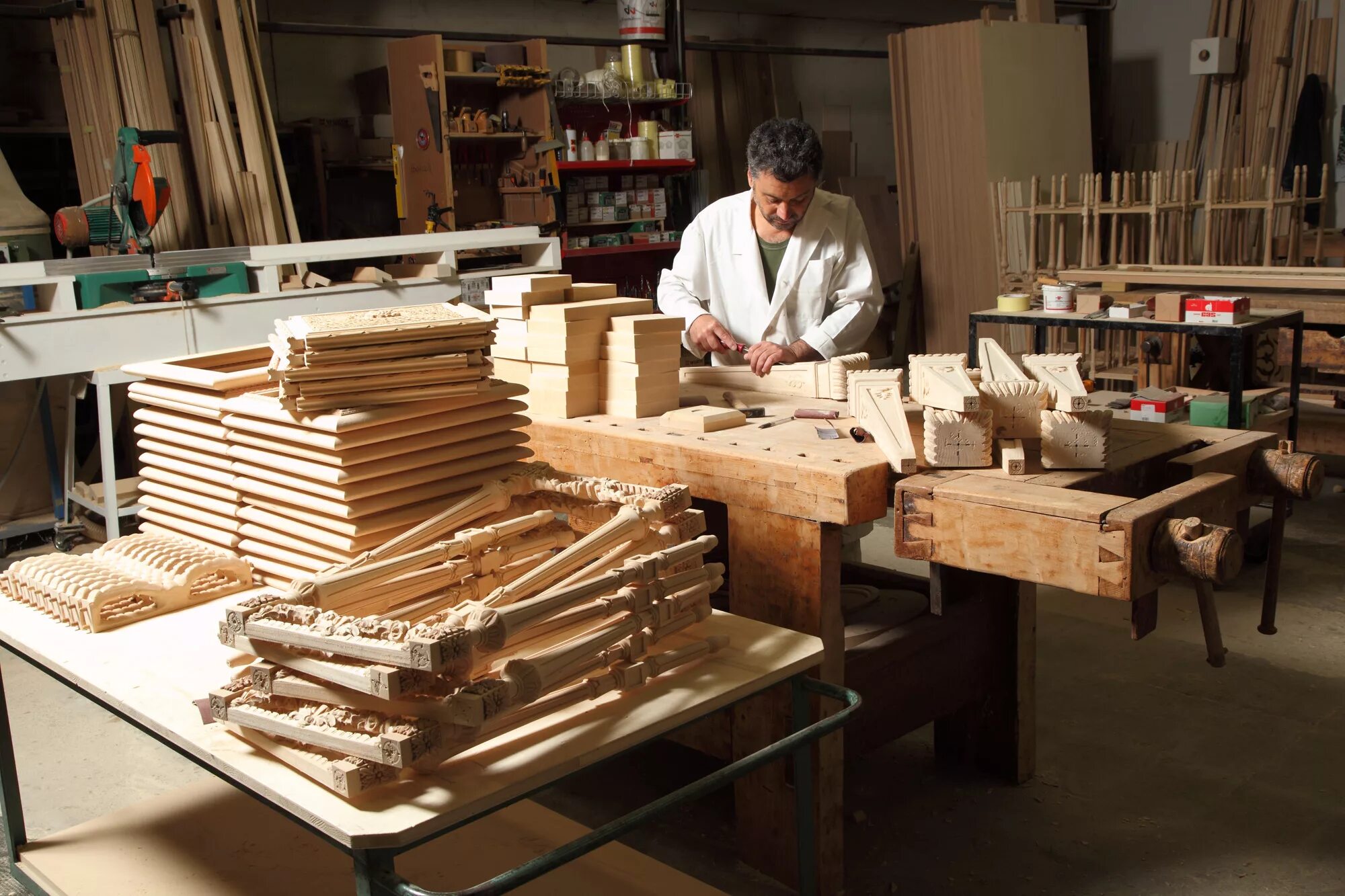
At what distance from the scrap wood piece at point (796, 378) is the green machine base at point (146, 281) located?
8.70ft

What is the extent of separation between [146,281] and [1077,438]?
155 inches

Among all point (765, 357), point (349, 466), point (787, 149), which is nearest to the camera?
point (349, 466)

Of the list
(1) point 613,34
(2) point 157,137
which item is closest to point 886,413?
(2) point 157,137

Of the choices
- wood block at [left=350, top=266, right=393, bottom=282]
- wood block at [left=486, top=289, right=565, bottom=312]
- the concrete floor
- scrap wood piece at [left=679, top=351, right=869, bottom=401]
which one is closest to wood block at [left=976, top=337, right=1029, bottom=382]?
scrap wood piece at [left=679, top=351, right=869, bottom=401]

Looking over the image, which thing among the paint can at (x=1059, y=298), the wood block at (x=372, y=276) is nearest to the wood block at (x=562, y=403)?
the wood block at (x=372, y=276)

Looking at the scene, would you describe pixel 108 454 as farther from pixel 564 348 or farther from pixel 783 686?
pixel 783 686

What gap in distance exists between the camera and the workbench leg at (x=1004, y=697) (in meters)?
2.74

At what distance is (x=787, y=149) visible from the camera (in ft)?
10.8

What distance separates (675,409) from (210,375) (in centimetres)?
98

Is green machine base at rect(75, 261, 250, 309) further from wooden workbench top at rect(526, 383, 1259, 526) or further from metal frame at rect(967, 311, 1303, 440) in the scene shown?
metal frame at rect(967, 311, 1303, 440)

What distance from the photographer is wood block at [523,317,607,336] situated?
2520 mm

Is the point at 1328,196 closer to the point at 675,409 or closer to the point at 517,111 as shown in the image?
the point at 517,111

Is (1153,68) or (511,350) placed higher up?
(1153,68)

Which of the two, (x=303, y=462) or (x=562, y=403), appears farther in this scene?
(x=562, y=403)
